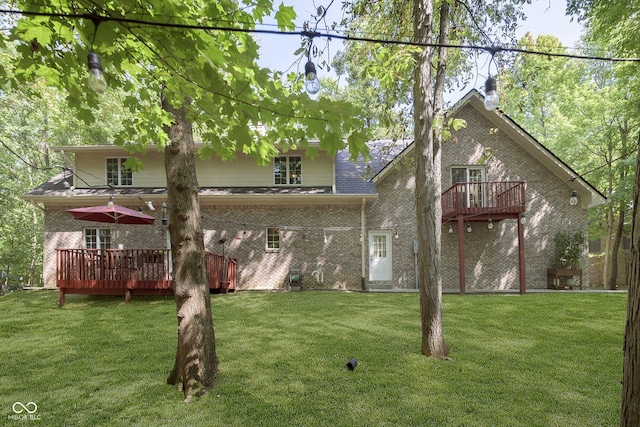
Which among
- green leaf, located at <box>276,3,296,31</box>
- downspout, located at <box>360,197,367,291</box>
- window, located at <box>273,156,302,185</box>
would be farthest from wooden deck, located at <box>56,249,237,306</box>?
green leaf, located at <box>276,3,296,31</box>

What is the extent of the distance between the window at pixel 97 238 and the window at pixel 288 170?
6809 millimetres

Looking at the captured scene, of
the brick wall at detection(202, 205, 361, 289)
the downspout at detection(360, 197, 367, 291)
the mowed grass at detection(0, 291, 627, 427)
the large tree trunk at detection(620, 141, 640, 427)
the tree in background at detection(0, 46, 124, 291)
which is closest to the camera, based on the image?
the large tree trunk at detection(620, 141, 640, 427)

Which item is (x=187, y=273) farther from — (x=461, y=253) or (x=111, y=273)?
(x=461, y=253)

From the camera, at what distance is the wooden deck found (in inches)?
327

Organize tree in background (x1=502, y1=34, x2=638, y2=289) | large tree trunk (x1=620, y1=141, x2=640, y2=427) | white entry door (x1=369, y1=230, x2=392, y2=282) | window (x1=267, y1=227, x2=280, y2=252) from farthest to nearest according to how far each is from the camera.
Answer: tree in background (x1=502, y1=34, x2=638, y2=289) → white entry door (x1=369, y1=230, x2=392, y2=282) → window (x1=267, y1=227, x2=280, y2=252) → large tree trunk (x1=620, y1=141, x2=640, y2=427)

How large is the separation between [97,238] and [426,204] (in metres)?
12.3

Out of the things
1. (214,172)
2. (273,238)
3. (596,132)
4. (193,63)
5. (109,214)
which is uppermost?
(596,132)

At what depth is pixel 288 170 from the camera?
12.0 m

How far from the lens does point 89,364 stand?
4.40m

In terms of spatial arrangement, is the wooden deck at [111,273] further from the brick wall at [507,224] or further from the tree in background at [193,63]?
the brick wall at [507,224]

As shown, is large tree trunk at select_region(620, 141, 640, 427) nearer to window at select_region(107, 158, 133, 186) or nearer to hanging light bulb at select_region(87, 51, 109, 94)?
hanging light bulb at select_region(87, 51, 109, 94)

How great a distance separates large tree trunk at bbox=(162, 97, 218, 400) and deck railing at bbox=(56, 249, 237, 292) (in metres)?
5.23

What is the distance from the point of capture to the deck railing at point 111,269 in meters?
8.30

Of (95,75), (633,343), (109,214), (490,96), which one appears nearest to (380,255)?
(109,214)
